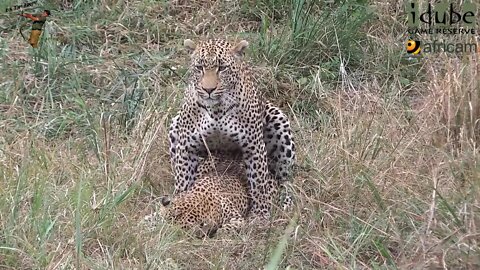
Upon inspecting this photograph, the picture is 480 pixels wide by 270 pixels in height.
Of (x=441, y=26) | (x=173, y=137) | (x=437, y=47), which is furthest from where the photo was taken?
(x=441, y=26)

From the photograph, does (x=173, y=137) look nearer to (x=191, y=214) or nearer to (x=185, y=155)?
(x=185, y=155)

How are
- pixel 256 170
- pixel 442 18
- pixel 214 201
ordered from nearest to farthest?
pixel 214 201, pixel 256 170, pixel 442 18

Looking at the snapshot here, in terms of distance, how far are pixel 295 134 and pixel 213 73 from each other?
1105mm

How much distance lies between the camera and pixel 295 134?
665cm

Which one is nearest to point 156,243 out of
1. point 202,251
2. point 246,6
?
point 202,251

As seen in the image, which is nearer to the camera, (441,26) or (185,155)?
(185,155)

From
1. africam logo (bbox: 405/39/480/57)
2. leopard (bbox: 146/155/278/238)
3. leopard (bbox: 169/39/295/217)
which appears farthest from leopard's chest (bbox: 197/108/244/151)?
africam logo (bbox: 405/39/480/57)

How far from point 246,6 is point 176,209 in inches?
103

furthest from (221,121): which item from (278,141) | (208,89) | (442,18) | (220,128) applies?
(442,18)

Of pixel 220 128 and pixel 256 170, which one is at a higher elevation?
pixel 220 128

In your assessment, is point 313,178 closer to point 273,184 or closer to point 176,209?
point 273,184

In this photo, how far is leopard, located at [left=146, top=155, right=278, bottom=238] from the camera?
5336 millimetres

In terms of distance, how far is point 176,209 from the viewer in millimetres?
5371

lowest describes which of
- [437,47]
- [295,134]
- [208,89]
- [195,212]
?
[295,134]
